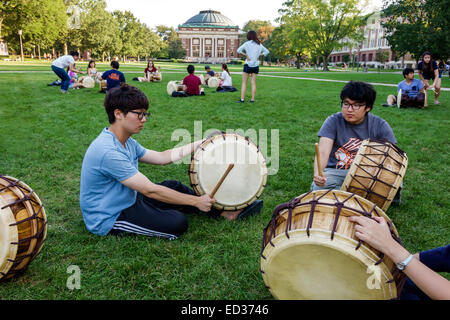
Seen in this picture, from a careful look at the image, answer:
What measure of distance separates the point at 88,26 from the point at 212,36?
6161 centimetres

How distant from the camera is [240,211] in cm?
365

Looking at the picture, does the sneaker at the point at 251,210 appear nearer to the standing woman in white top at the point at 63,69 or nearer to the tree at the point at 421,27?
the standing woman in white top at the point at 63,69

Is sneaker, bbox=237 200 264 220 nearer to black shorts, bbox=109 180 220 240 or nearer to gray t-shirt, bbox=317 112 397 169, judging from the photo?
black shorts, bbox=109 180 220 240

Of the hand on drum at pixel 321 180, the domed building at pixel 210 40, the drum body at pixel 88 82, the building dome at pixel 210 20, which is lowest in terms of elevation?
the hand on drum at pixel 321 180

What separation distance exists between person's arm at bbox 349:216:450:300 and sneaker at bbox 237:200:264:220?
1.83 m

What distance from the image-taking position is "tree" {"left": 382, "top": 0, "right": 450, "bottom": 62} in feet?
90.6

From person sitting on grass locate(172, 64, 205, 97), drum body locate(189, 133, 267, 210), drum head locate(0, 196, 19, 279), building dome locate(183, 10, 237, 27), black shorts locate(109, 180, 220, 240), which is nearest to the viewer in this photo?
drum head locate(0, 196, 19, 279)

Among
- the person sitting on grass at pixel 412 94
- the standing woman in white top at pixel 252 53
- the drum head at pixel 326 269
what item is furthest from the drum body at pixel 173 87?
the drum head at pixel 326 269

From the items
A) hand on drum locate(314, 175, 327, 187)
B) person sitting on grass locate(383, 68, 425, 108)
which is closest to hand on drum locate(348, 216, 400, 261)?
hand on drum locate(314, 175, 327, 187)

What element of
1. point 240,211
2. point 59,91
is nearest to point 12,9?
point 59,91

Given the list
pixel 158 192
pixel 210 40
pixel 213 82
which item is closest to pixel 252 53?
pixel 213 82

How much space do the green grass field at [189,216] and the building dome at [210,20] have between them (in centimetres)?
12097

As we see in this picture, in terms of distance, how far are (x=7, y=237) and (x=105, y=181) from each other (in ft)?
3.03

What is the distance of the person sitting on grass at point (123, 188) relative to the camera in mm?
2873
